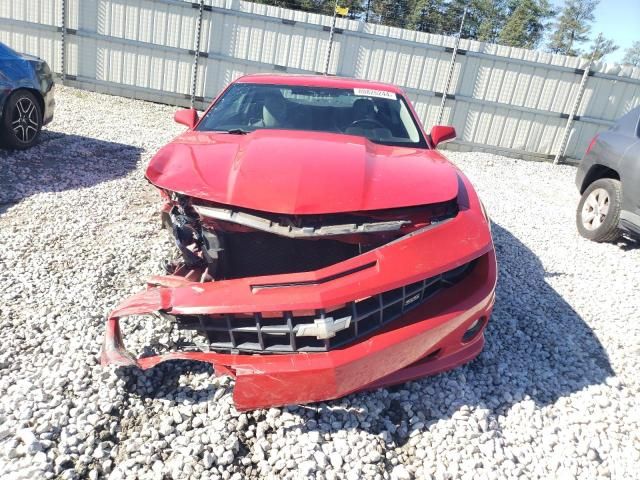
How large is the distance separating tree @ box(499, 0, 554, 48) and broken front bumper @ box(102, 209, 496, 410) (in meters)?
35.9

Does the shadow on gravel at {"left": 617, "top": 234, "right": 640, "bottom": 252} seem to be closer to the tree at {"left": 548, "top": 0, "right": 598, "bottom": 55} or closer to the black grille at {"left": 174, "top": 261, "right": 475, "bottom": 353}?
the black grille at {"left": 174, "top": 261, "right": 475, "bottom": 353}

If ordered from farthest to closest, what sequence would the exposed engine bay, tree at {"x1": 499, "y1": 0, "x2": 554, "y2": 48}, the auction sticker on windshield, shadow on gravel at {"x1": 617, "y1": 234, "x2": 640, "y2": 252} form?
tree at {"x1": 499, "y1": 0, "x2": 554, "y2": 48}, shadow on gravel at {"x1": 617, "y1": 234, "x2": 640, "y2": 252}, the auction sticker on windshield, the exposed engine bay

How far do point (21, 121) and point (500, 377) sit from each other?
611cm

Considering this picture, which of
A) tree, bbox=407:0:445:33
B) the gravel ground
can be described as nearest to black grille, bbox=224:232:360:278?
the gravel ground

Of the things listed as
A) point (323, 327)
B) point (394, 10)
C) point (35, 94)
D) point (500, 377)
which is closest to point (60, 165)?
point (35, 94)

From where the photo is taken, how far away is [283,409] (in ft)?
7.08

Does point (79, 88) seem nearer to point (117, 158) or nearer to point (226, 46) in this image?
point (226, 46)

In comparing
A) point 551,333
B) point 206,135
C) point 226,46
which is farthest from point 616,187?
point 226,46

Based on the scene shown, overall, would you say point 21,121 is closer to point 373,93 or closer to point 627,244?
point 373,93

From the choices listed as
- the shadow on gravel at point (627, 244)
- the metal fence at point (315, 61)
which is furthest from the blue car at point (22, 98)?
the shadow on gravel at point (627, 244)

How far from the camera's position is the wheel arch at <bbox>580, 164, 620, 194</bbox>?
5282mm

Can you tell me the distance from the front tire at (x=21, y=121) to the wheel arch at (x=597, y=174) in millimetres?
7066

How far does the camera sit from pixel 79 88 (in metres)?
10.6

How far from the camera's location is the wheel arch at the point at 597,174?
208 inches
